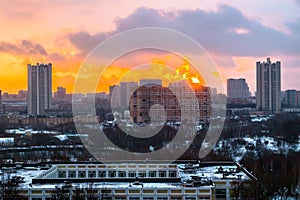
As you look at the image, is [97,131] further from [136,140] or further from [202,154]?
[202,154]

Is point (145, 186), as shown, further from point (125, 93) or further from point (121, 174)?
point (125, 93)

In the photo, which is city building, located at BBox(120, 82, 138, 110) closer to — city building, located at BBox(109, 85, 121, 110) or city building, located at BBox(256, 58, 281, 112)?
city building, located at BBox(109, 85, 121, 110)

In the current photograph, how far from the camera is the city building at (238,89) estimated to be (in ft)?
89.7

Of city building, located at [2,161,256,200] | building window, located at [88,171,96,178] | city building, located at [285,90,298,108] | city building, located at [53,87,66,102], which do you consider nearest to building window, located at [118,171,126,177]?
building window, located at [88,171,96,178]

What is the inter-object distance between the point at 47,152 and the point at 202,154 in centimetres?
348

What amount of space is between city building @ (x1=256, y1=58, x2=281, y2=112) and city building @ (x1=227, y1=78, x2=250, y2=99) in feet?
10.1

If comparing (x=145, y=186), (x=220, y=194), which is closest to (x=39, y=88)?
(x=220, y=194)

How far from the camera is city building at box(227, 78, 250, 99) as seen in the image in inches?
1076

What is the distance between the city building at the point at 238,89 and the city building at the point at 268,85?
307 cm

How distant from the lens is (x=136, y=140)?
455 inches

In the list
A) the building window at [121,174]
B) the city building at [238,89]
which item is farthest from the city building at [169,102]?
the city building at [238,89]

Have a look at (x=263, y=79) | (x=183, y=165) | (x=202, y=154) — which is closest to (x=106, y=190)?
(x=183, y=165)

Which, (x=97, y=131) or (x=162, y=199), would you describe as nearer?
(x=162, y=199)

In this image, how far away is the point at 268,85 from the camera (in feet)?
77.3
